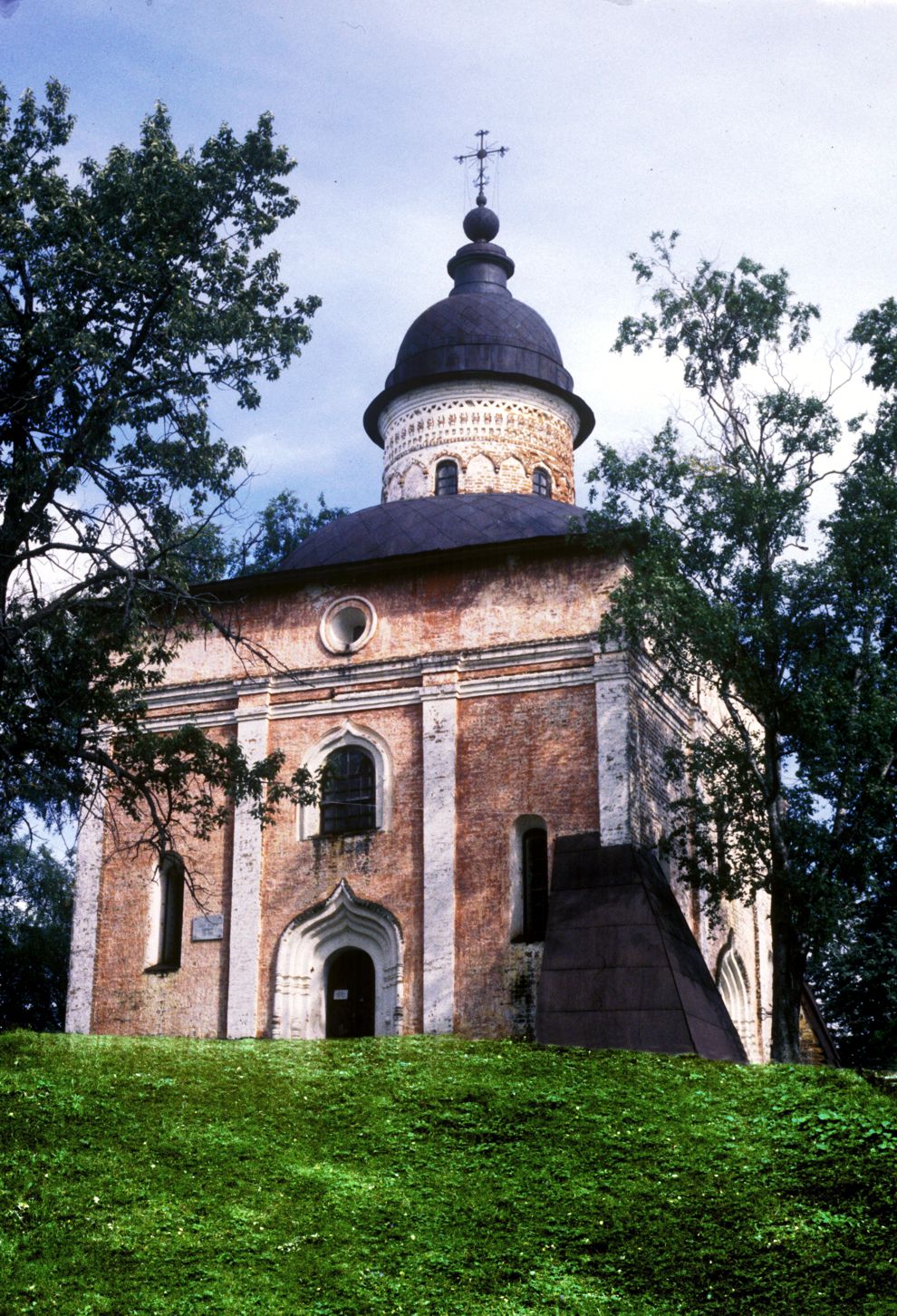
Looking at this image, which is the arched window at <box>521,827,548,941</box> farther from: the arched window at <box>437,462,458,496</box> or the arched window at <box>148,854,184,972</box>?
the arched window at <box>437,462,458,496</box>

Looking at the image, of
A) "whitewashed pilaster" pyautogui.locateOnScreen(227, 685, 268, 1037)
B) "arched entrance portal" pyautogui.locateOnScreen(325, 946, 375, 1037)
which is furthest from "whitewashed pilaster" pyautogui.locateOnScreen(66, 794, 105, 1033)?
"arched entrance portal" pyautogui.locateOnScreen(325, 946, 375, 1037)

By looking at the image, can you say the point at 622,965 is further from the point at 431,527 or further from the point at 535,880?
the point at 431,527

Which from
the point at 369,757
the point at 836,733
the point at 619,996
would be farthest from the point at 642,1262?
the point at 369,757

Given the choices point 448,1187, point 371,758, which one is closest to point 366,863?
point 371,758

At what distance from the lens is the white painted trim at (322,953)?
17.2 m

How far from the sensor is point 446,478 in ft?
74.8

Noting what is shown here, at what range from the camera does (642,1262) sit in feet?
27.2

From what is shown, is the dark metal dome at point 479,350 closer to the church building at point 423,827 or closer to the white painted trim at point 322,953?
the church building at point 423,827

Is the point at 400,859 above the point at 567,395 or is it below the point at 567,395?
below

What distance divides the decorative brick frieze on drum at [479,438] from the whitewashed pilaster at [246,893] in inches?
216

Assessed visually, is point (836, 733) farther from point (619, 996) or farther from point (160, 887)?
point (160, 887)

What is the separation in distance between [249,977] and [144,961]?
4.95 feet

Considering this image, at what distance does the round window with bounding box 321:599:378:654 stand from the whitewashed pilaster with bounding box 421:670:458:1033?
3.58 ft

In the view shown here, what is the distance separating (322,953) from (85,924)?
10.2ft
